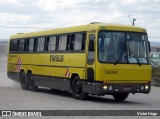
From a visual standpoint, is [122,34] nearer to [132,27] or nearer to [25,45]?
[132,27]

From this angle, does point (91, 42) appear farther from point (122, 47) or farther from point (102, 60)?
point (122, 47)

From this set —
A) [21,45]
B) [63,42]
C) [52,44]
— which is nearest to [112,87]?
[63,42]

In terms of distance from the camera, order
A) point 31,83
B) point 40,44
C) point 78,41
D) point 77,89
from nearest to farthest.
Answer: point 77,89 → point 78,41 → point 40,44 → point 31,83

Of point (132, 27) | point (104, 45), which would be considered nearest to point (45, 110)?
point (104, 45)

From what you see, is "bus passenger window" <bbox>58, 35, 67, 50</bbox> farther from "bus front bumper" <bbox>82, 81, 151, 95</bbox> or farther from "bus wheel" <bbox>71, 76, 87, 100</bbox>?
"bus front bumper" <bbox>82, 81, 151, 95</bbox>

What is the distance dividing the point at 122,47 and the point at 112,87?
1709 mm

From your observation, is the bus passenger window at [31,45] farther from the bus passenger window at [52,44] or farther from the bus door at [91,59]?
the bus door at [91,59]

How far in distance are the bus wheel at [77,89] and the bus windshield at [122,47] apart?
1920mm

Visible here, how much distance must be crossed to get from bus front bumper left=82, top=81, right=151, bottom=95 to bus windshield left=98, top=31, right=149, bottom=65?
0.91 metres

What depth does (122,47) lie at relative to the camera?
21.2 meters

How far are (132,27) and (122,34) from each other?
691mm

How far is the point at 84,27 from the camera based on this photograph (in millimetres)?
22312

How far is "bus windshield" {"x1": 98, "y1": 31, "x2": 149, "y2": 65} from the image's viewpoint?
20.9 metres

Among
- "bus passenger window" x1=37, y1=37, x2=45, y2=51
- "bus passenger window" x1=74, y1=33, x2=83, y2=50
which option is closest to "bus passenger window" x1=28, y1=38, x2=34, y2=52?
"bus passenger window" x1=37, y1=37, x2=45, y2=51
